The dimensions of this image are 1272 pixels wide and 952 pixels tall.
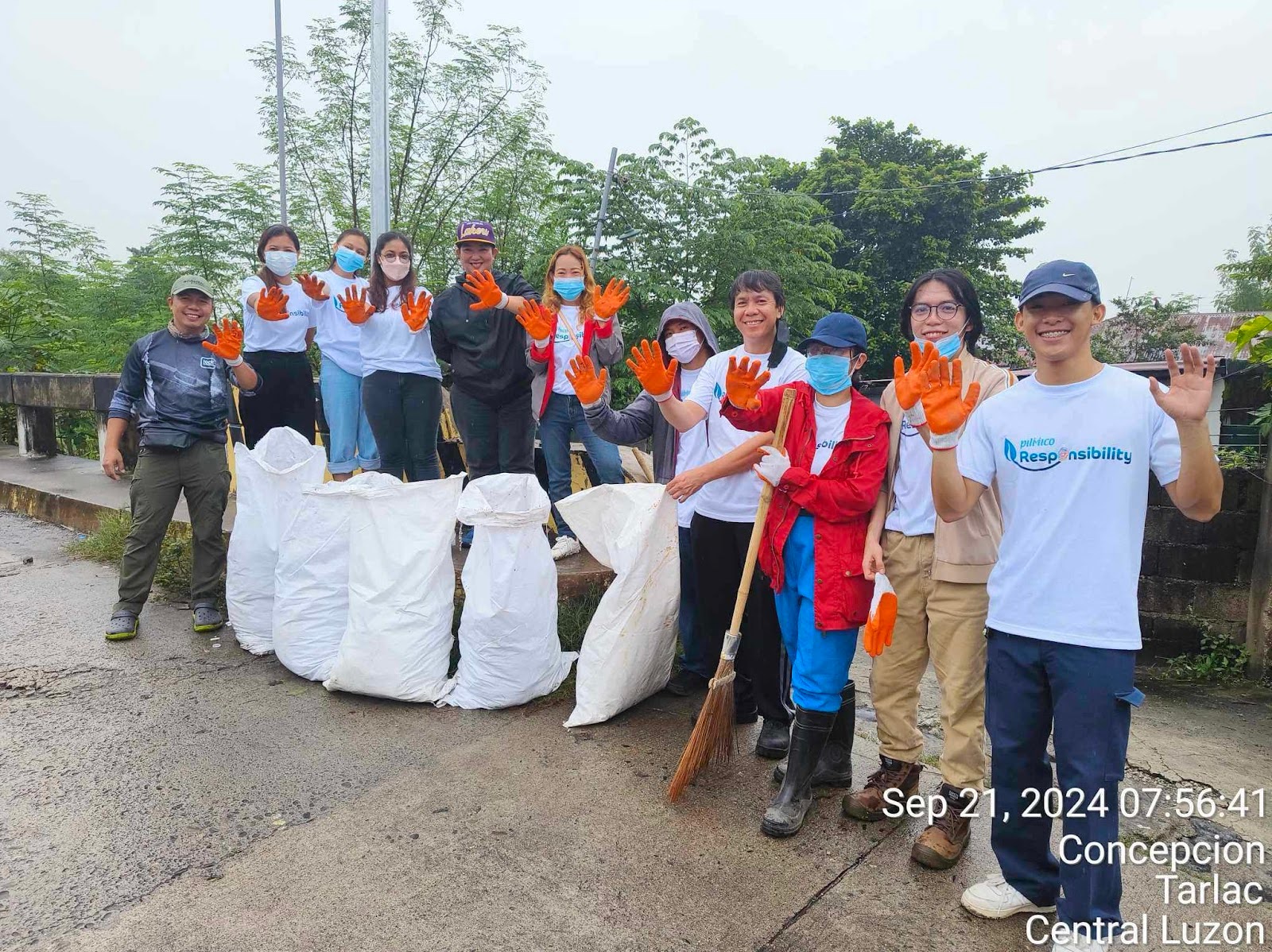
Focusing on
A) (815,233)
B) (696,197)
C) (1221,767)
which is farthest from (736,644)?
(815,233)

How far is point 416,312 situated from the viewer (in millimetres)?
4277

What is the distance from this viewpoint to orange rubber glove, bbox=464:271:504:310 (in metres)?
3.99

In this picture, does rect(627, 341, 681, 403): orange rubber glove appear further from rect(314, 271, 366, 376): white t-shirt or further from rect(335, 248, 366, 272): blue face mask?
rect(335, 248, 366, 272): blue face mask

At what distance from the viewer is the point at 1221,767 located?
3.34 meters

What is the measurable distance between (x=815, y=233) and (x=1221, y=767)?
12.0 meters

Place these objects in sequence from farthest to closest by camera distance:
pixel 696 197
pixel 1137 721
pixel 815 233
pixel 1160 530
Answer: pixel 815 233, pixel 696 197, pixel 1160 530, pixel 1137 721

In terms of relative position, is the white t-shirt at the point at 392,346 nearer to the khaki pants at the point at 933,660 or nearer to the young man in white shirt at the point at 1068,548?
the khaki pants at the point at 933,660

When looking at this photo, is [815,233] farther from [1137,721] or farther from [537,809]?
[537,809]

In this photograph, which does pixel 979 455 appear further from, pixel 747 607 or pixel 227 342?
pixel 227 342

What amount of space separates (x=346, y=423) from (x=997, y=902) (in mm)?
3845

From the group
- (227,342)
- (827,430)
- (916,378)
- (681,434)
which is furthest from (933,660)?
(227,342)

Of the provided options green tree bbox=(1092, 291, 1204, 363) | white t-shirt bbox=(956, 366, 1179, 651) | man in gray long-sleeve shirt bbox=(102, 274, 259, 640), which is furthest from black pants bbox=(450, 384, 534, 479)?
green tree bbox=(1092, 291, 1204, 363)

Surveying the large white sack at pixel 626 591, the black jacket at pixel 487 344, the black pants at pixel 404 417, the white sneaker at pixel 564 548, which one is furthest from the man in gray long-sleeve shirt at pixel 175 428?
the large white sack at pixel 626 591

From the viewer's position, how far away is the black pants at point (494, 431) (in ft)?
14.1
